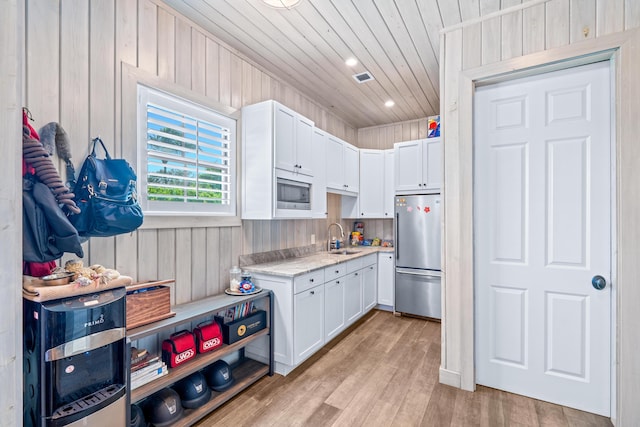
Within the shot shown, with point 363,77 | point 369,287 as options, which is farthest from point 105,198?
point 369,287

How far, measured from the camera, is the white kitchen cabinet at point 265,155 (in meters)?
2.78

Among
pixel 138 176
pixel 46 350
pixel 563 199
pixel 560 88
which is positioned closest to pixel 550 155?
pixel 563 199

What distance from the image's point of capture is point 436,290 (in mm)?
3936

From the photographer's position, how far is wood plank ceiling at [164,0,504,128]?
226 cm

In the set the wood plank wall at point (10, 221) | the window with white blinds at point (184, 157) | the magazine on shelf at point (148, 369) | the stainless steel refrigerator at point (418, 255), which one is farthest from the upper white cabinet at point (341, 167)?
the wood plank wall at point (10, 221)

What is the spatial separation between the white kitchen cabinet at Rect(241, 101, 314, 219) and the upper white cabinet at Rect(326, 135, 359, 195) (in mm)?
997

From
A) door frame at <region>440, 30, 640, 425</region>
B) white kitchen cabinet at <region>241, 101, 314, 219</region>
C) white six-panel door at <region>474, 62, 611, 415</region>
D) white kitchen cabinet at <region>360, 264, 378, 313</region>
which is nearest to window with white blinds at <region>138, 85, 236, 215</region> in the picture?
white kitchen cabinet at <region>241, 101, 314, 219</region>

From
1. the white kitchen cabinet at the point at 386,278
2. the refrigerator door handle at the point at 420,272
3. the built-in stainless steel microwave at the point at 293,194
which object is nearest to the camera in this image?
the built-in stainless steel microwave at the point at 293,194

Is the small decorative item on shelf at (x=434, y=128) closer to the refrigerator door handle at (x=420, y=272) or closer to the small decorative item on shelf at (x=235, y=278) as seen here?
the refrigerator door handle at (x=420, y=272)

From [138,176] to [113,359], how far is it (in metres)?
1.17

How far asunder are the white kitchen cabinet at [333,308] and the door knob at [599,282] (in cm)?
210

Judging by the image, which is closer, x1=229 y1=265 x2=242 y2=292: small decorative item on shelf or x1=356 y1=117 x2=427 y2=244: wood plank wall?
x1=229 y1=265 x2=242 y2=292: small decorative item on shelf

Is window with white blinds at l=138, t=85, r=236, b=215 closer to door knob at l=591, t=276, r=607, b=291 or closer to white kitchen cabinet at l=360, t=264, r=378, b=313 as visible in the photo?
white kitchen cabinet at l=360, t=264, r=378, b=313

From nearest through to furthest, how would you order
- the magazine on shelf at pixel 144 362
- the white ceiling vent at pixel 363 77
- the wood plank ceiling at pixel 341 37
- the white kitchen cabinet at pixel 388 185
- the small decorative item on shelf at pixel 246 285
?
the magazine on shelf at pixel 144 362, the wood plank ceiling at pixel 341 37, the small decorative item on shelf at pixel 246 285, the white ceiling vent at pixel 363 77, the white kitchen cabinet at pixel 388 185
